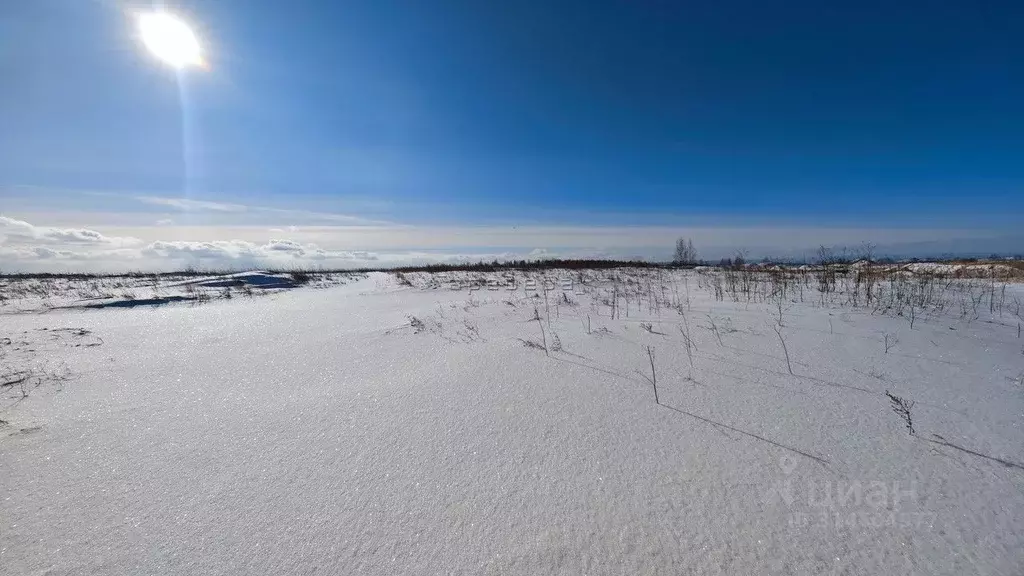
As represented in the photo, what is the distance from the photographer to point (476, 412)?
5.53 ft

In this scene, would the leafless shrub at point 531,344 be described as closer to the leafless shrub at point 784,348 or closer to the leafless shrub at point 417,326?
the leafless shrub at point 417,326

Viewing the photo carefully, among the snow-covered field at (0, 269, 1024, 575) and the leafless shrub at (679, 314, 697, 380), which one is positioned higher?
the leafless shrub at (679, 314, 697, 380)

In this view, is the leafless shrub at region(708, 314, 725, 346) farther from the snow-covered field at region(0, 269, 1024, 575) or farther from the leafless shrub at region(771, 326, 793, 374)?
the leafless shrub at region(771, 326, 793, 374)

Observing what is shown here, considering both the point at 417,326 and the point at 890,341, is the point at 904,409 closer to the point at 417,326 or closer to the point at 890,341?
the point at 890,341

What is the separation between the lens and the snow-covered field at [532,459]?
93 cm

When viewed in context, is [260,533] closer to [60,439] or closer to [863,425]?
[60,439]

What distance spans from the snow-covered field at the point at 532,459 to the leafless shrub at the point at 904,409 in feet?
0.06

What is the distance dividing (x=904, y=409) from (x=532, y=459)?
4.93 feet

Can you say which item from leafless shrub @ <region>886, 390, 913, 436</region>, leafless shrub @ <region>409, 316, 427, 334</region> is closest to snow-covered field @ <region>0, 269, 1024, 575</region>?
leafless shrub @ <region>886, 390, 913, 436</region>

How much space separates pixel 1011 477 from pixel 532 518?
4.69 ft

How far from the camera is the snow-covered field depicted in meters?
0.93

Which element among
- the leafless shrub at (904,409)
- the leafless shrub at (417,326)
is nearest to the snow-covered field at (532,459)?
the leafless shrub at (904,409)

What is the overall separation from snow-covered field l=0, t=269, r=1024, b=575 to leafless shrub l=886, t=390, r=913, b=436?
19 mm

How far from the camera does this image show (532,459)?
4.30ft
